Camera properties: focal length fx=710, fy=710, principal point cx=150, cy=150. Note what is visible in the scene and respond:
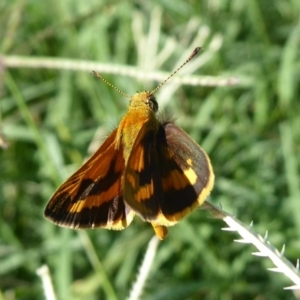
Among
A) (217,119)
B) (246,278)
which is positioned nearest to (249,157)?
(217,119)

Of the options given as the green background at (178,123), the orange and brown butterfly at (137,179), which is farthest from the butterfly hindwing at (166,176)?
the green background at (178,123)

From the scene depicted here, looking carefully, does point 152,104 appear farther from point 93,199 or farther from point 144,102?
point 93,199

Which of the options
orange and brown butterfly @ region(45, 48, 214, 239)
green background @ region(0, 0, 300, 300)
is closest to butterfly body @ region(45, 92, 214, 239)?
orange and brown butterfly @ region(45, 48, 214, 239)

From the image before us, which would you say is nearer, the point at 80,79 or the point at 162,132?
the point at 162,132

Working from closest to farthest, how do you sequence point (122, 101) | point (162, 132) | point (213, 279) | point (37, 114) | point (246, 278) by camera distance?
point (162, 132) → point (213, 279) → point (246, 278) → point (122, 101) → point (37, 114)

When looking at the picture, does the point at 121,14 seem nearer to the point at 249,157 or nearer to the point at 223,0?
the point at 223,0

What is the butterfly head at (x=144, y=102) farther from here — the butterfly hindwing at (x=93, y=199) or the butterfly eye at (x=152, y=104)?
the butterfly hindwing at (x=93, y=199)

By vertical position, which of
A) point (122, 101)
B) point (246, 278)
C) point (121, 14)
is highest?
point (121, 14)

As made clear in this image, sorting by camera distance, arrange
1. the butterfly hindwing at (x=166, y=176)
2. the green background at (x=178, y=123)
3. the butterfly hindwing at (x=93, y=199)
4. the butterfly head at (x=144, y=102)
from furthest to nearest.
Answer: the green background at (x=178, y=123) → the butterfly head at (x=144, y=102) → the butterfly hindwing at (x=93, y=199) → the butterfly hindwing at (x=166, y=176)

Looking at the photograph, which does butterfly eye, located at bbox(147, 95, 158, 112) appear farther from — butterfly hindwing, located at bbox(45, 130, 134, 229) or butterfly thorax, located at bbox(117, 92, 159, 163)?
butterfly hindwing, located at bbox(45, 130, 134, 229)
